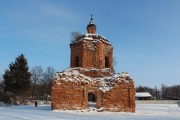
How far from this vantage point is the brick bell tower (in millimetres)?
21234

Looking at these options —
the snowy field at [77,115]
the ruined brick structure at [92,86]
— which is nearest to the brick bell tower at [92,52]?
the ruined brick structure at [92,86]

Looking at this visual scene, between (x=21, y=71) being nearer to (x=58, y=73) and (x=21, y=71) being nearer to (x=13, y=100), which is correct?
(x=13, y=100)

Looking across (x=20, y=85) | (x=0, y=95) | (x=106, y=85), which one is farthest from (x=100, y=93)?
(x=0, y=95)

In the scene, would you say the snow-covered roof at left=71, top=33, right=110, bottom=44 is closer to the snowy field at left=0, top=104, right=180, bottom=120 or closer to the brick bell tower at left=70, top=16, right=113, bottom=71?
the brick bell tower at left=70, top=16, right=113, bottom=71

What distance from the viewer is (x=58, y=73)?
20094 millimetres

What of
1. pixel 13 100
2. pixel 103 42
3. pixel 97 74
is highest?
pixel 103 42

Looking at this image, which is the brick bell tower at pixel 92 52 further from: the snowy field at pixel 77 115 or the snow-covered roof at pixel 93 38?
the snowy field at pixel 77 115

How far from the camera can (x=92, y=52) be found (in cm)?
2141

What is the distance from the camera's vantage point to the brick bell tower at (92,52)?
21.2m

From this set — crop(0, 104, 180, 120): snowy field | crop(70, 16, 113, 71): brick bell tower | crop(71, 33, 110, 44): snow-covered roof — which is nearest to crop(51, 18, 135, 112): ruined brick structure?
crop(70, 16, 113, 71): brick bell tower

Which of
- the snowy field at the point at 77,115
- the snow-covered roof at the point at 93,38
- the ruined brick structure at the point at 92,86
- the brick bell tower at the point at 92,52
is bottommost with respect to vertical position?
the snowy field at the point at 77,115

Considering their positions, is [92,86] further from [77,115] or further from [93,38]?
[93,38]

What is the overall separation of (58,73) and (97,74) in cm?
324

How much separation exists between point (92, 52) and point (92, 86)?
304 cm
